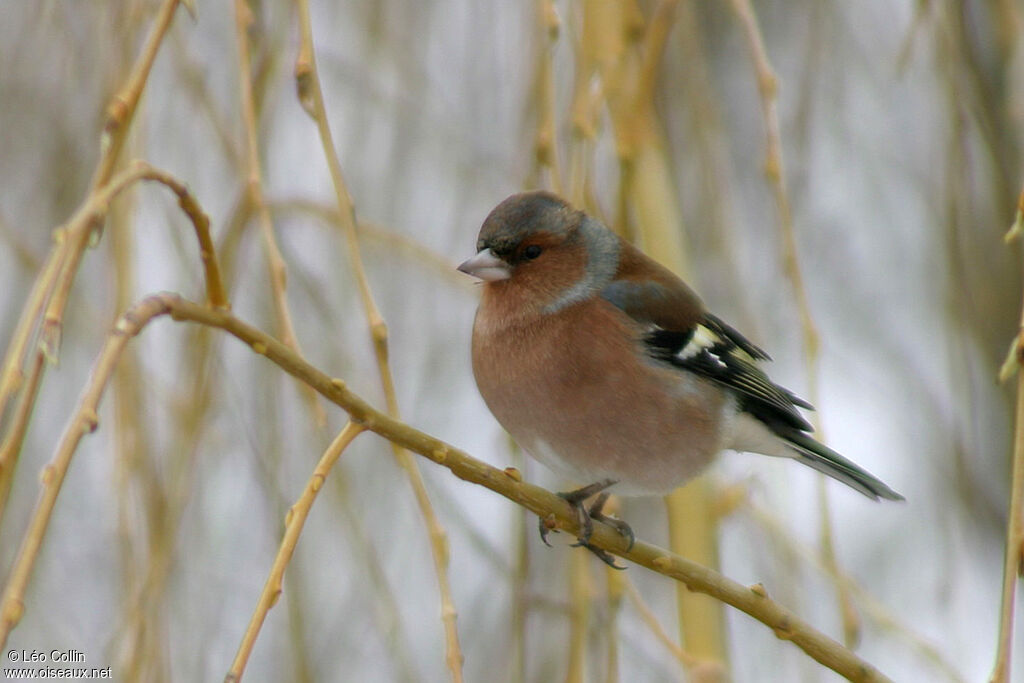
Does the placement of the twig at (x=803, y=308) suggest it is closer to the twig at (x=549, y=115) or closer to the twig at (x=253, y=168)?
the twig at (x=549, y=115)

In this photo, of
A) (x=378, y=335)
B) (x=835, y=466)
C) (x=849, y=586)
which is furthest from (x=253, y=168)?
(x=835, y=466)

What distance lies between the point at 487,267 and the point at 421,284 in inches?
28.3

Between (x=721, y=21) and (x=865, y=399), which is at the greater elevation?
(x=721, y=21)

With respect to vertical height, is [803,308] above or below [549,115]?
below

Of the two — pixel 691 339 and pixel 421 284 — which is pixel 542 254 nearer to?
pixel 691 339

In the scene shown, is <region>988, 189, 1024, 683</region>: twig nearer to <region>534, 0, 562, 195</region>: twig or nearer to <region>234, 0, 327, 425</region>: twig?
<region>534, 0, 562, 195</region>: twig

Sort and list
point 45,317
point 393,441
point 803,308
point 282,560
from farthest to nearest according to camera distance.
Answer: point 803,308, point 393,441, point 282,560, point 45,317

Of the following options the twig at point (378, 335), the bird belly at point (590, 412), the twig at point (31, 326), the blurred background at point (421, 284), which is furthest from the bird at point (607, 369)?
the twig at point (31, 326)

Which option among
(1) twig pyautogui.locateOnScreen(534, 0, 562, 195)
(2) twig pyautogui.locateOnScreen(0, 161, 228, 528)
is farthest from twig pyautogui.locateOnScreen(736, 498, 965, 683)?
(2) twig pyautogui.locateOnScreen(0, 161, 228, 528)

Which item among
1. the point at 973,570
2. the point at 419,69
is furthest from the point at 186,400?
the point at 973,570

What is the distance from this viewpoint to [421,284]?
3.60m

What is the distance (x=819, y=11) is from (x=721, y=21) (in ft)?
4.32

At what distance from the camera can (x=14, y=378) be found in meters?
1.32

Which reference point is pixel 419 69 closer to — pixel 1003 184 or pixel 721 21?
pixel 721 21
